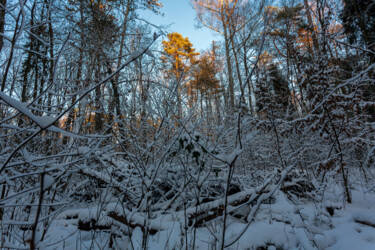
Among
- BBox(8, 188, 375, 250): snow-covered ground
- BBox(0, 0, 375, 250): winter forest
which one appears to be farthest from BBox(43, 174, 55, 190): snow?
BBox(8, 188, 375, 250): snow-covered ground

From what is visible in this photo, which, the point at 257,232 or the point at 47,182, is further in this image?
the point at 257,232

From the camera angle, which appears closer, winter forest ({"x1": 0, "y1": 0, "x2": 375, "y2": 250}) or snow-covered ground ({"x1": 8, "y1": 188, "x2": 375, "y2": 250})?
winter forest ({"x1": 0, "y1": 0, "x2": 375, "y2": 250})

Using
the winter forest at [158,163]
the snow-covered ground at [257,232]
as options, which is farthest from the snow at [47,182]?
the snow-covered ground at [257,232]

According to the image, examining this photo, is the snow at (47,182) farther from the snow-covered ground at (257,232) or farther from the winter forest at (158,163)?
the snow-covered ground at (257,232)

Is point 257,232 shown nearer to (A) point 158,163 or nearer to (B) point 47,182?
(A) point 158,163

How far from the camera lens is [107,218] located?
7.66 ft

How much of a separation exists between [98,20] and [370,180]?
27.8 ft

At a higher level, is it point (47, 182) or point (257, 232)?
point (47, 182)

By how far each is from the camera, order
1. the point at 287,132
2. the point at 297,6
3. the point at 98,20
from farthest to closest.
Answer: the point at 297,6
the point at 98,20
the point at 287,132

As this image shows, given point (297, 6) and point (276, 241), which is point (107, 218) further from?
point (297, 6)

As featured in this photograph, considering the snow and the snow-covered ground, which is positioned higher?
the snow

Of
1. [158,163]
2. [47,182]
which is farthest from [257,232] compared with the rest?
[47,182]

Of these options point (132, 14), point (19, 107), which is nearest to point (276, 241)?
point (19, 107)

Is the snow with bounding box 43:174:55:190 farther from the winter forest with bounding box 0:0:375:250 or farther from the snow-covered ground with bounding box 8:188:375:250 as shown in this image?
the snow-covered ground with bounding box 8:188:375:250
